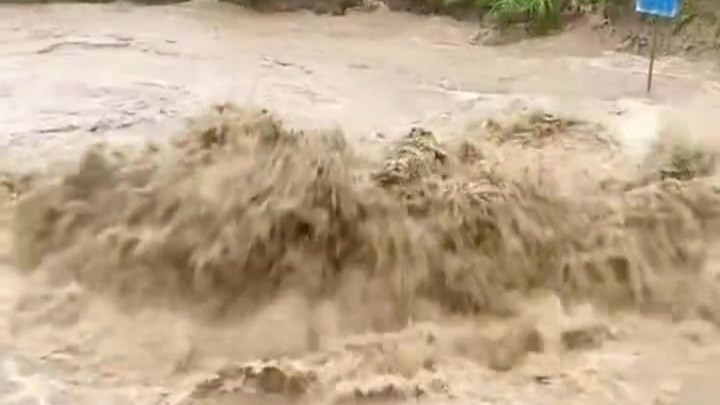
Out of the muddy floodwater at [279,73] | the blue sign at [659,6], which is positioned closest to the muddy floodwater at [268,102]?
the muddy floodwater at [279,73]

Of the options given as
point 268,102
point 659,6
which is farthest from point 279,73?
point 659,6

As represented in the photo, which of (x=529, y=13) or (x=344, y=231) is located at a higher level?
(x=529, y=13)

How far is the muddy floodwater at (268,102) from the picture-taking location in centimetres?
157

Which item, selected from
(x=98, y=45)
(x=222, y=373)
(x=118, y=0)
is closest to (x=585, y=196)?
(x=222, y=373)

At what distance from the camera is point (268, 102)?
2.36 meters

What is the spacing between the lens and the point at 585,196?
1.95 meters

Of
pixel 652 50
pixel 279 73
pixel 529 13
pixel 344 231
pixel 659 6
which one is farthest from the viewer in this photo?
pixel 529 13

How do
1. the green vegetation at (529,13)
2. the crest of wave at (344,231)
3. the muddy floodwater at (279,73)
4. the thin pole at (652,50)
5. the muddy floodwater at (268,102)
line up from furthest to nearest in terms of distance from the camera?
1. the green vegetation at (529,13)
2. the thin pole at (652,50)
3. the muddy floodwater at (279,73)
4. the crest of wave at (344,231)
5. the muddy floodwater at (268,102)

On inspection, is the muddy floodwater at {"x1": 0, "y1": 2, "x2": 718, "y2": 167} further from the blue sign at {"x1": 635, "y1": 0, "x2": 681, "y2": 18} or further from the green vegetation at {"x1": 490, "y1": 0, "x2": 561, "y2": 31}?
the blue sign at {"x1": 635, "y1": 0, "x2": 681, "y2": 18}

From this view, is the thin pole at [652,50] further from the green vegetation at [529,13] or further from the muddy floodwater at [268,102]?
the green vegetation at [529,13]

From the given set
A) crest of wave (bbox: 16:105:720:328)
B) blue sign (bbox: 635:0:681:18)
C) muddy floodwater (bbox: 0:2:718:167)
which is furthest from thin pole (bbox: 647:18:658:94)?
crest of wave (bbox: 16:105:720:328)

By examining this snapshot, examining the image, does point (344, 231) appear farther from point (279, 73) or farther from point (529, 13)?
point (529, 13)

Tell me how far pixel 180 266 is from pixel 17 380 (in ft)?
1.05

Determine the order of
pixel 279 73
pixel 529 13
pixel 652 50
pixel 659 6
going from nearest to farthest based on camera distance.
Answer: pixel 659 6 < pixel 279 73 < pixel 652 50 < pixel 529 13
